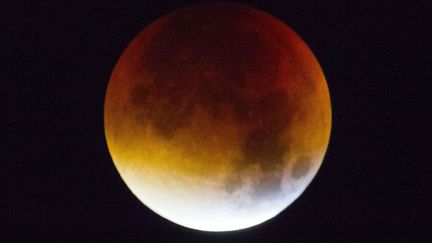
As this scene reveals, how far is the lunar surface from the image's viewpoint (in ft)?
13.0

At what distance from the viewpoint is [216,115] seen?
12.8 ft

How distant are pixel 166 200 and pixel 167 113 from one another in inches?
35.7

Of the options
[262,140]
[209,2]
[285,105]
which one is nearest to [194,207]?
[262,140]

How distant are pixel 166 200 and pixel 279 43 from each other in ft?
6.21

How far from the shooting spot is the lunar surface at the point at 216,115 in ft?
13.0

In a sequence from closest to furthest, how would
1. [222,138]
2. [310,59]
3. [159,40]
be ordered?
[222,138] < [159,40] < [310,59]

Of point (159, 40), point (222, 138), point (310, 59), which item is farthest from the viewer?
point (310, 59)

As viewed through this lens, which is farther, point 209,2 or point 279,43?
point 209,2

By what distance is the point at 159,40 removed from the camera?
4.22 meters

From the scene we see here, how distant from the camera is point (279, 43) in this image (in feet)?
14.0

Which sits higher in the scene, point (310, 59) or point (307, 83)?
point (310, 59)

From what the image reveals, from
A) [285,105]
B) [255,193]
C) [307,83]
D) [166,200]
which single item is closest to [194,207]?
[166,200]

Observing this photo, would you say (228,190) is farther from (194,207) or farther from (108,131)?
(108,131)

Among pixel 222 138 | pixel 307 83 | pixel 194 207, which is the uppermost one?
pixel 307 83
